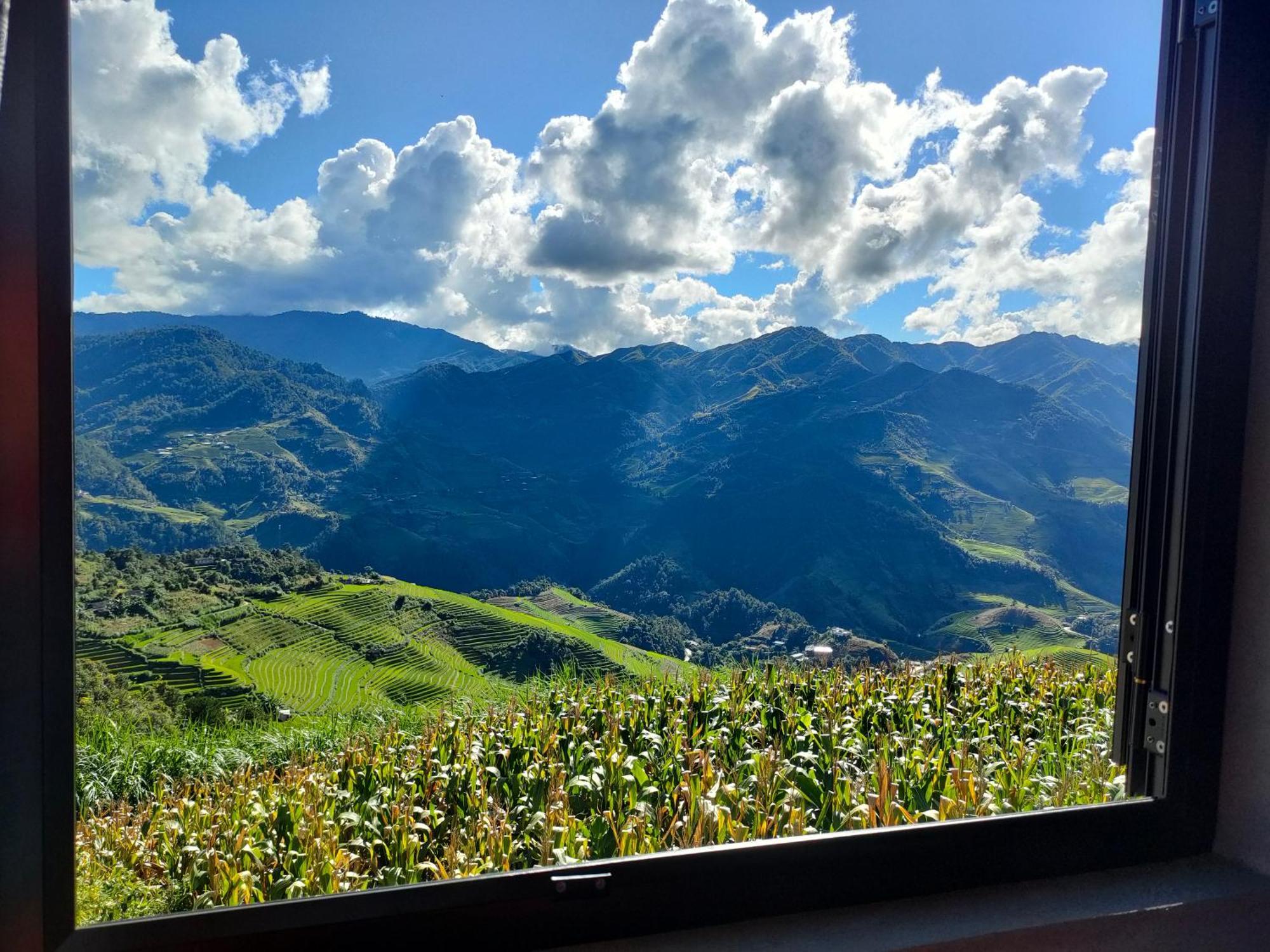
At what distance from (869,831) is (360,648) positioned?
1708 millimetres

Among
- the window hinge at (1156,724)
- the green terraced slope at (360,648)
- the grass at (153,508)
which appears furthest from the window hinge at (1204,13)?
the grass at (153,508)

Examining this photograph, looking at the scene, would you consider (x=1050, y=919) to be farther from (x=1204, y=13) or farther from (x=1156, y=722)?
(x=1204, y=13)

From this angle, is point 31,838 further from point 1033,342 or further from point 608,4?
point 1033,342

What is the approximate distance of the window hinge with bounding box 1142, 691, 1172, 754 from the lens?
3.48 ft

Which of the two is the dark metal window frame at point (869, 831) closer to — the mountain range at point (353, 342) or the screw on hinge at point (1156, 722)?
the screw on hinge at point (1156, 722)

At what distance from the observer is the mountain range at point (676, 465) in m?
1.75

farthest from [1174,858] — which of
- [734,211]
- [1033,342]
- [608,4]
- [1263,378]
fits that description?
[608,4]

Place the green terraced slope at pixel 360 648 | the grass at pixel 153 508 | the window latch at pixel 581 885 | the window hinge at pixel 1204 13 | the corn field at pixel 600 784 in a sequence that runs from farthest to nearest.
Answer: the green terraced slope at pixel 360 648 → the grass at pixel 153 508 → the corn field at pixel 600 784 → the window hinge at pixel 1204 13 → the window latch at pixel 581 885

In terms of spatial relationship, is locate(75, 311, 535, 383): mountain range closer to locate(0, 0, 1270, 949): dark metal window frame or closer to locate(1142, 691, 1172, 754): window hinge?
locate(0, 0, 1270, 949): dark metal window frame

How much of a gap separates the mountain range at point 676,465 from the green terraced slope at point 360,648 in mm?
116

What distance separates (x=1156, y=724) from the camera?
1070 mm

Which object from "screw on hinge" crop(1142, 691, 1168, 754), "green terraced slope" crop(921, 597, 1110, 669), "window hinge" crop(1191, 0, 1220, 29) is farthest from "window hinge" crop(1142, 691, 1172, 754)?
"green terraced slope" crop(921, 597, 1110, 669)

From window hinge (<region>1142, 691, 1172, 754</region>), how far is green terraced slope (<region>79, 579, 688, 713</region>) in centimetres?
108

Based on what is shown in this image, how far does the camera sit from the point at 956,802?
4.39 ft
